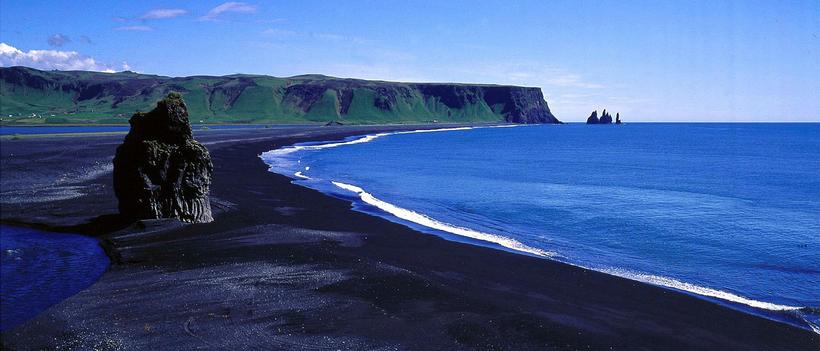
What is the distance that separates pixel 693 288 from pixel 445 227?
15.0m

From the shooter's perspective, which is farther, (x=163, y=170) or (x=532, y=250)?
(x=163, y=170)

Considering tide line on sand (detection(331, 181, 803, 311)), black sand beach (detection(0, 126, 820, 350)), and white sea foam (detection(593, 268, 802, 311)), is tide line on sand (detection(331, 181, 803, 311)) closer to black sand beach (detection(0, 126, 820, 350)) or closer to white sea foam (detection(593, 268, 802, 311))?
white sea foam (detection(593, 268, 802, 311))

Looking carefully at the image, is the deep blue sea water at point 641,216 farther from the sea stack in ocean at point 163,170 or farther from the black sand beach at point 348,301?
the sea stack in ocean at point 163,170

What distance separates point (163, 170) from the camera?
29.1 m

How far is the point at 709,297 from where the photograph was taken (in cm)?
2014

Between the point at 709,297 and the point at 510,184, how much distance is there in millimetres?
39075

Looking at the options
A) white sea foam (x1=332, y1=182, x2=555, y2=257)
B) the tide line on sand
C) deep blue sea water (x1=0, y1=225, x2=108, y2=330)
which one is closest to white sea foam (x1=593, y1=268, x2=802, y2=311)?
the tide line on sand

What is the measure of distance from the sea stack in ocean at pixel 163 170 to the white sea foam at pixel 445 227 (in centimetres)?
1267

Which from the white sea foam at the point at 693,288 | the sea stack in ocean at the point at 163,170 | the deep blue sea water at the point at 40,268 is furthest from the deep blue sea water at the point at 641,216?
the deep blue sea water at the point at 40,268

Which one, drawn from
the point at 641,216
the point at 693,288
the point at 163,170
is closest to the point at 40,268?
the point at 163,170

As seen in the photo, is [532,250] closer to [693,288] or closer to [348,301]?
[693,288]

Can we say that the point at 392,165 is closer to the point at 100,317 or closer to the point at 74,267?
the point at 74,267

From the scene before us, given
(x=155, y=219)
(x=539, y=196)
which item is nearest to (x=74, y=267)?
(x=155, y=219)

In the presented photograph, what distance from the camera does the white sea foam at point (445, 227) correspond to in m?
28.0
